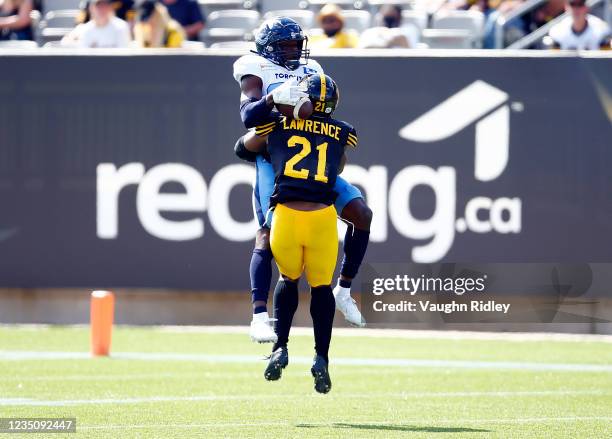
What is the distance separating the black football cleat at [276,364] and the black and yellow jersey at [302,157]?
91cm

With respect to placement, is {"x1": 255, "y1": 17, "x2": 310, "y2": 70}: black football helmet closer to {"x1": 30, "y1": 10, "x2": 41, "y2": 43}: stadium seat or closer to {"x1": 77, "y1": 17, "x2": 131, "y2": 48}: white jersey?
{"x1": 77, "y1": 17, "x2": 131, "y2": 48}: white jersey

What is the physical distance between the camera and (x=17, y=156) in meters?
14.9

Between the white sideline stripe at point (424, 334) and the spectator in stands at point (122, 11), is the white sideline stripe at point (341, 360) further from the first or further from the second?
the spectator in stands at point (122, 11)

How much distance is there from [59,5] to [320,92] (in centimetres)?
930

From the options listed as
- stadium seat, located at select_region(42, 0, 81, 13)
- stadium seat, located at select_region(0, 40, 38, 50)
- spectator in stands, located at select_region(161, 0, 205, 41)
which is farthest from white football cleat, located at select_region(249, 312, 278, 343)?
stadium seat, located at select_region(42, 0, 81, 13)

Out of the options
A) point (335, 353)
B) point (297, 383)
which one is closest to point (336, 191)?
point (297, 383)

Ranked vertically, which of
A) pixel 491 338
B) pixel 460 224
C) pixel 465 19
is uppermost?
pixel 465 19

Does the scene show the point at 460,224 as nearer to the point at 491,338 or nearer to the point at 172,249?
the point at 491,338

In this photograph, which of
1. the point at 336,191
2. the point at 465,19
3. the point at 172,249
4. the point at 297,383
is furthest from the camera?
the point at 465,19

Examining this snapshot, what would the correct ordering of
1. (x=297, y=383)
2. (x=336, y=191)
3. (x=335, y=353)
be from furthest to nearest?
(x=335, y=353) < (x=297, y=383) < (x=336, y=191)

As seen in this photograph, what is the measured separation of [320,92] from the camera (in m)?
8.64

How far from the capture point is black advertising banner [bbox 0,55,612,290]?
1428cm

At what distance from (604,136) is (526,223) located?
1133 millimetres

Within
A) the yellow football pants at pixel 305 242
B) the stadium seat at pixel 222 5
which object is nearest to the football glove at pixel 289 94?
the yellow football pants at pixel 305 242
